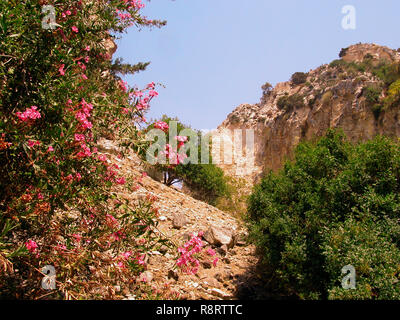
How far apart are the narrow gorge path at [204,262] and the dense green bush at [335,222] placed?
98 cm

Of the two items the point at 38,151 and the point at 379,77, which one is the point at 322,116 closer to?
the point at 379,77

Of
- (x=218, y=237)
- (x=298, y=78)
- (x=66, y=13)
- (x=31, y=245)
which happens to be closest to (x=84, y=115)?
(x=66, y=13)

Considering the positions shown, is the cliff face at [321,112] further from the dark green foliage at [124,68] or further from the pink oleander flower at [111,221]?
the pink oleander flower at [111,221]

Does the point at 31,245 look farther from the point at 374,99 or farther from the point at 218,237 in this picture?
the point at 374,99

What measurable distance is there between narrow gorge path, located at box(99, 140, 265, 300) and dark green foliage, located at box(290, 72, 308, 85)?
123ft

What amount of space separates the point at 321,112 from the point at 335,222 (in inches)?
1125

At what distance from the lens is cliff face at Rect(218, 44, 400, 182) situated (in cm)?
2822

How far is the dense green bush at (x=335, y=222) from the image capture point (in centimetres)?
513

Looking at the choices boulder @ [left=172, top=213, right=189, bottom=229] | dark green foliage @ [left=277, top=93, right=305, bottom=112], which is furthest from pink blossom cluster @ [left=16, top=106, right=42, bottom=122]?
dark green foliage @ [left=277, top=93, right=305, bottom=112]

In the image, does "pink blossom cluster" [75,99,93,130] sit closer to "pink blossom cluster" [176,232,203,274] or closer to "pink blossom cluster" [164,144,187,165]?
"pink blossom cluster" [164,144,187,165]

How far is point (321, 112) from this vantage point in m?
33.0

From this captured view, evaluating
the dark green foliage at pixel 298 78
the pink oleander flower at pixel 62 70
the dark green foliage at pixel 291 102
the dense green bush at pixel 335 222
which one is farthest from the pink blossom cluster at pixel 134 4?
the dark green foliage at pixel 298 78

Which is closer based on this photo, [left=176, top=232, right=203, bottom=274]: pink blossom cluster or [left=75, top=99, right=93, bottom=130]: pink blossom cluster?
[left=75, top=99, right=93, bottom=130]: pink blossom cluster
